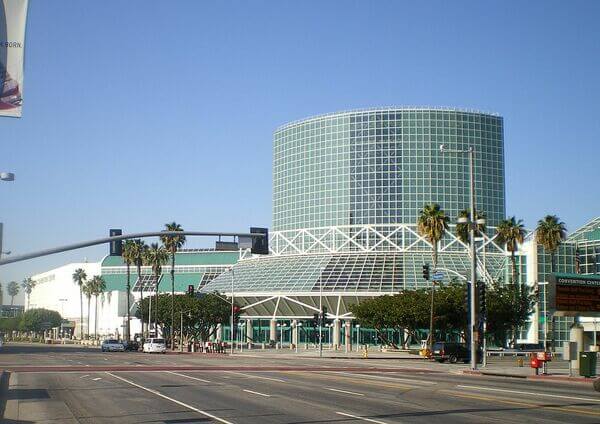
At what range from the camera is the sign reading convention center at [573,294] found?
48.4m

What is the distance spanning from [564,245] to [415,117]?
82560 mm

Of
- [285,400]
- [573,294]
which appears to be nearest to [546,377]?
[573,294]

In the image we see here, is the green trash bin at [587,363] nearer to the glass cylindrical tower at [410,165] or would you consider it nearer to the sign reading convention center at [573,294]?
the sign reading convention center at [573,294]

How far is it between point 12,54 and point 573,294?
39108 millimetres

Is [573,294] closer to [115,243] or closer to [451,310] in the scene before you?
[115,243]

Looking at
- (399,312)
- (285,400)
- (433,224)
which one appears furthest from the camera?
(433,224)

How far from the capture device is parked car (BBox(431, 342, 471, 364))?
66.7 metres

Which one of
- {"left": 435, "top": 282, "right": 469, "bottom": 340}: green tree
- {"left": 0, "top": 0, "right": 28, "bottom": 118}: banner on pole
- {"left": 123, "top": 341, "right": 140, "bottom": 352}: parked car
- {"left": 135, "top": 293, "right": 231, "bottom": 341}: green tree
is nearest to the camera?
{"left": 0, "top": 0, "right": 28, "bottom": 118}: banner on pole

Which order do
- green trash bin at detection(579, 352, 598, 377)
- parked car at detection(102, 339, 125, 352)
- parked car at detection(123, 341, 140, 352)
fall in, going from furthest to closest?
parked car at detection(123, 341, 140, 352)
parked car at detection(102, 339, 125, 352)
green trash bin at detection(579, 352, 598, 377)

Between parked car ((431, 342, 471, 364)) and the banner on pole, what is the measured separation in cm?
5337

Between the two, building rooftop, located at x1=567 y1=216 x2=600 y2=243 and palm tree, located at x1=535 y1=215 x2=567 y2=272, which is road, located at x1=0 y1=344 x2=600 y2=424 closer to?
palm tree, located at x1=535 y1=215 x2=567 y2=272

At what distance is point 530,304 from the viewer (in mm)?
101062

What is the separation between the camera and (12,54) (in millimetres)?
17984

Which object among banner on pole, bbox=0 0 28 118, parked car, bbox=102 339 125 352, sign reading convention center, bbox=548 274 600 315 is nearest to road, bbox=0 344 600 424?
banner on pole, bbox=0 0 28 118
